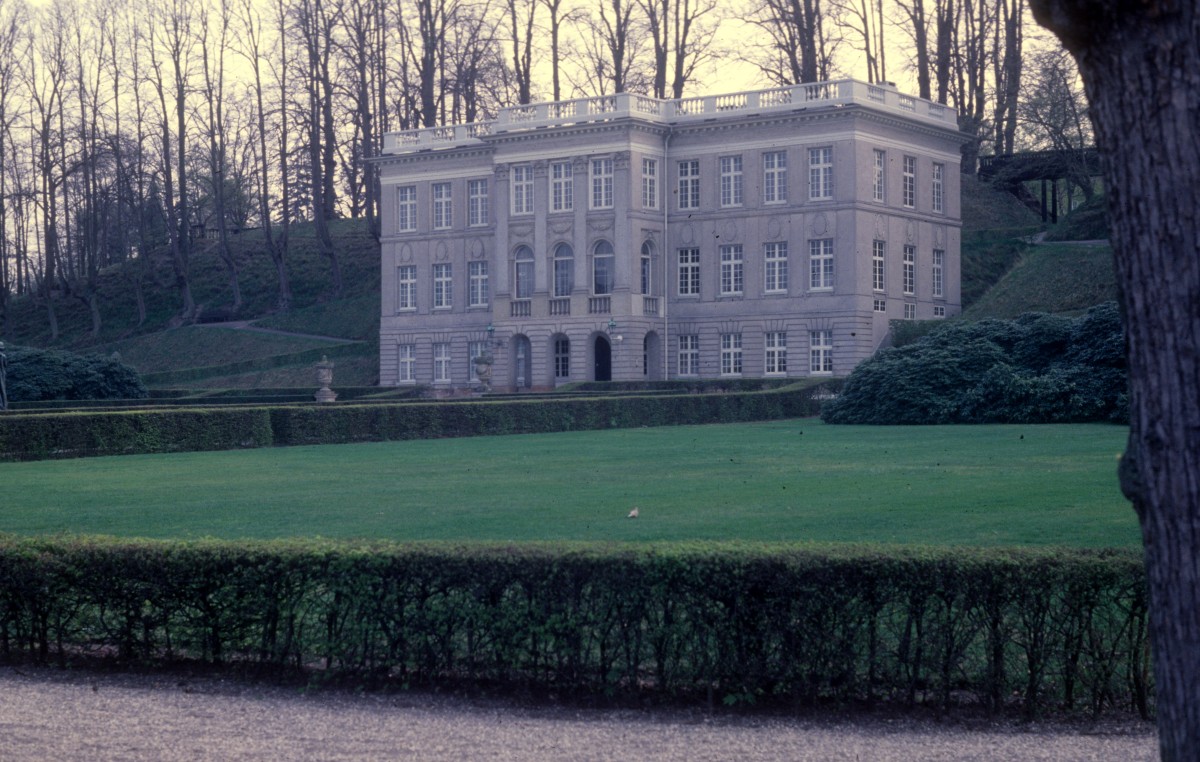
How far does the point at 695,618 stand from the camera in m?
7.89

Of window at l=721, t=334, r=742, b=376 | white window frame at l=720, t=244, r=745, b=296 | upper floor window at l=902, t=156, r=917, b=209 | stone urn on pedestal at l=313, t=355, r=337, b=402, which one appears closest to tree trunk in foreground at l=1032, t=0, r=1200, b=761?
stone urn on pedestal at l=313, t=355, r=337, b=402

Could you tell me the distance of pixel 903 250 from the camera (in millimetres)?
59062

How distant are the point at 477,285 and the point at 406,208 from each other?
521 centimetres

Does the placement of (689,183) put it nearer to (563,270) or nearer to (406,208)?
(563,270)

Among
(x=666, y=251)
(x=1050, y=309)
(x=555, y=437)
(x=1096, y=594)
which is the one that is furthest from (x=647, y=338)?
(x=1096, y=594)

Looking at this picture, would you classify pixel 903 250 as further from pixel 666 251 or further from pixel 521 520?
pixel 521 520

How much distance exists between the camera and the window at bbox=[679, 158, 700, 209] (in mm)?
60250

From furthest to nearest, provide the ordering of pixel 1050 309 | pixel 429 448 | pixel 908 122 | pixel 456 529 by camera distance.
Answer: pixel 908 122 → pixel 1050 309 → pixel 429 448 → pixel 456 529

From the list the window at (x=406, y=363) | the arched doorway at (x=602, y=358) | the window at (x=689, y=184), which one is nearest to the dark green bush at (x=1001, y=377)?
the window at (x=689, y=184)

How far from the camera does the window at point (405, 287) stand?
67.2m

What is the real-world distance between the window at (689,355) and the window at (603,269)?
3.73 meters

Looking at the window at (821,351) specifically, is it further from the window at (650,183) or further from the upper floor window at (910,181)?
the window at (650,183)

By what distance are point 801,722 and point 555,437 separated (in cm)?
2421

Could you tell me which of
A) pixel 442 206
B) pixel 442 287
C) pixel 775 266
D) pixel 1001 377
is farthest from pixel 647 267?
pixel 1001 377
